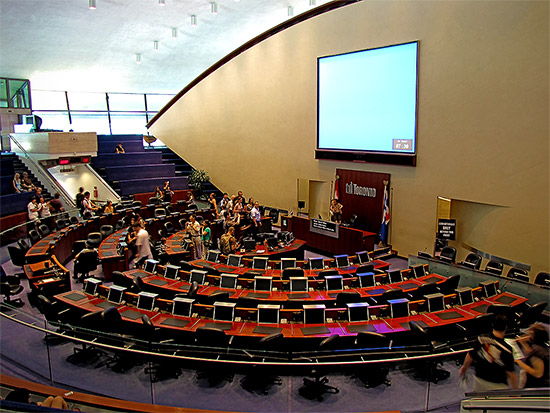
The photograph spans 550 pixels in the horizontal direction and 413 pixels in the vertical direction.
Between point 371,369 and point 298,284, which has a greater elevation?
point 298,284

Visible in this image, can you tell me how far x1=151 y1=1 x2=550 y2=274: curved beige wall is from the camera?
1023cm

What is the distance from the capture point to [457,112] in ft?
38.8

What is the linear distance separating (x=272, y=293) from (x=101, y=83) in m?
19.1

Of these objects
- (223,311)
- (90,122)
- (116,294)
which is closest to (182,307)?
(223,311)

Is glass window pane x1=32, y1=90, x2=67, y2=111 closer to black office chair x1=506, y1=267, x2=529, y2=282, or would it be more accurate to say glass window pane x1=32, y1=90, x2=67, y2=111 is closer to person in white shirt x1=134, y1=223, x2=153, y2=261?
person in white shirt x1=134, y1=223, x2=153, y2=261

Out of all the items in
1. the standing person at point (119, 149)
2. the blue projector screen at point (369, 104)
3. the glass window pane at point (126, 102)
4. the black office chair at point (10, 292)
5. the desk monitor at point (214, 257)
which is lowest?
the black office chair at point (10, 292)

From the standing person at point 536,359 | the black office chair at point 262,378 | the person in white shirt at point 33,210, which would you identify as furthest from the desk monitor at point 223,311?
the person in white shirt at point 33,210

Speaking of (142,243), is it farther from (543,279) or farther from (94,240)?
(543,279)

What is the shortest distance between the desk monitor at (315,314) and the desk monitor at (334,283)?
1621mm

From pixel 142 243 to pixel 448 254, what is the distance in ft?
26.1

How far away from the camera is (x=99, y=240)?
42.1 ft

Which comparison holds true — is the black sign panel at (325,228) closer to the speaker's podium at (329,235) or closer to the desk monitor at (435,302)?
the speaker's podium at (329,235)

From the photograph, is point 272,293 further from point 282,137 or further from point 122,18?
point 122,18

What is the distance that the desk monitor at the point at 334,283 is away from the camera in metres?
8.46
